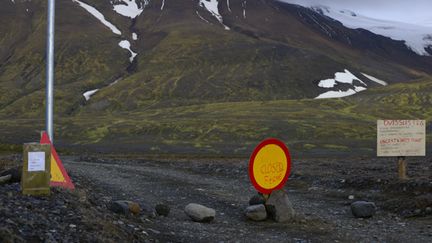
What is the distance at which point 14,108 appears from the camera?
16288 cm

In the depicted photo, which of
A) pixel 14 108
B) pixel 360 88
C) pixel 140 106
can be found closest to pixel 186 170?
pixel 140 106

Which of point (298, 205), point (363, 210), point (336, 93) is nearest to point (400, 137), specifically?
point (298, 205)

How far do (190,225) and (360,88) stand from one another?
183 meters

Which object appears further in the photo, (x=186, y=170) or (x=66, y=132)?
(x=66, y=132)

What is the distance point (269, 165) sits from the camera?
1554 cm

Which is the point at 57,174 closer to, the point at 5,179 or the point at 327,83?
the point at 5,179

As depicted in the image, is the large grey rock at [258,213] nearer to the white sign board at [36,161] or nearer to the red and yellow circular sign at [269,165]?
the red and yellow circular sign at [269,165]

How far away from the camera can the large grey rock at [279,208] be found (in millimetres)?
14750

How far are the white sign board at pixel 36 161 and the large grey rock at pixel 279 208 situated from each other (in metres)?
6.28

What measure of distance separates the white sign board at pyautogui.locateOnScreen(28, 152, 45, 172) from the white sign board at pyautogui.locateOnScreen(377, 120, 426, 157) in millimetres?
14213

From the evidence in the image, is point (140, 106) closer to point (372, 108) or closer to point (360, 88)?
point (372, 108)

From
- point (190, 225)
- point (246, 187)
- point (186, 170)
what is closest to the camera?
point (190, 225)

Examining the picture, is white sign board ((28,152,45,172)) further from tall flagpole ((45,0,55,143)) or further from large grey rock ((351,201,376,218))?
large grey rock ((351,201,376,218))

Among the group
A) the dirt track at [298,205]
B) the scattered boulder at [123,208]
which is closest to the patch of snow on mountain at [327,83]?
the dirt track at [298,205]
